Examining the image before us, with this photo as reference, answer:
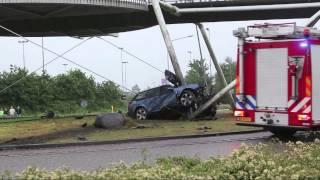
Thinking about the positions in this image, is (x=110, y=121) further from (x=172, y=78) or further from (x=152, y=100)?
(x=172, y=78)

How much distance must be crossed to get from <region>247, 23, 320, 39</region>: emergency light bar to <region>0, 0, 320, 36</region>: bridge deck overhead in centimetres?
1301

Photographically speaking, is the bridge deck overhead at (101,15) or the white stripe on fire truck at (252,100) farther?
the bridge deck overhead at (101,15)

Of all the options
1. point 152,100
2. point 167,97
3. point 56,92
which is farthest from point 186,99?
point 56,92

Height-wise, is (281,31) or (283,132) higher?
(281,31)

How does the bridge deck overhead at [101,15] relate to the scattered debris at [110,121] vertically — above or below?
above

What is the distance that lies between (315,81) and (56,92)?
172ft

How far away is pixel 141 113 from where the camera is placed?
30750mm

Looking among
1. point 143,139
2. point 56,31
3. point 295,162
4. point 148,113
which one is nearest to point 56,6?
point 148,113

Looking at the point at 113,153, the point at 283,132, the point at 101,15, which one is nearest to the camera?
the point at 113,153

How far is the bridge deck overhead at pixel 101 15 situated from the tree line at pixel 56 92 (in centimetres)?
1783

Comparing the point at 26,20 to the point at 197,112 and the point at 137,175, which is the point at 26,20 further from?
the point at 137,175

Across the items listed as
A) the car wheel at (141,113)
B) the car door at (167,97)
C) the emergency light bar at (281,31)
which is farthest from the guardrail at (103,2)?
the emergency light bar at (281,31)

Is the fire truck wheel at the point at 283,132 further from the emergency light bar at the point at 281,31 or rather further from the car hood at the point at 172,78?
→ the car hood at the point at 172,78

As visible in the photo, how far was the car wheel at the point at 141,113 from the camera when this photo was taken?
30.5 meters
